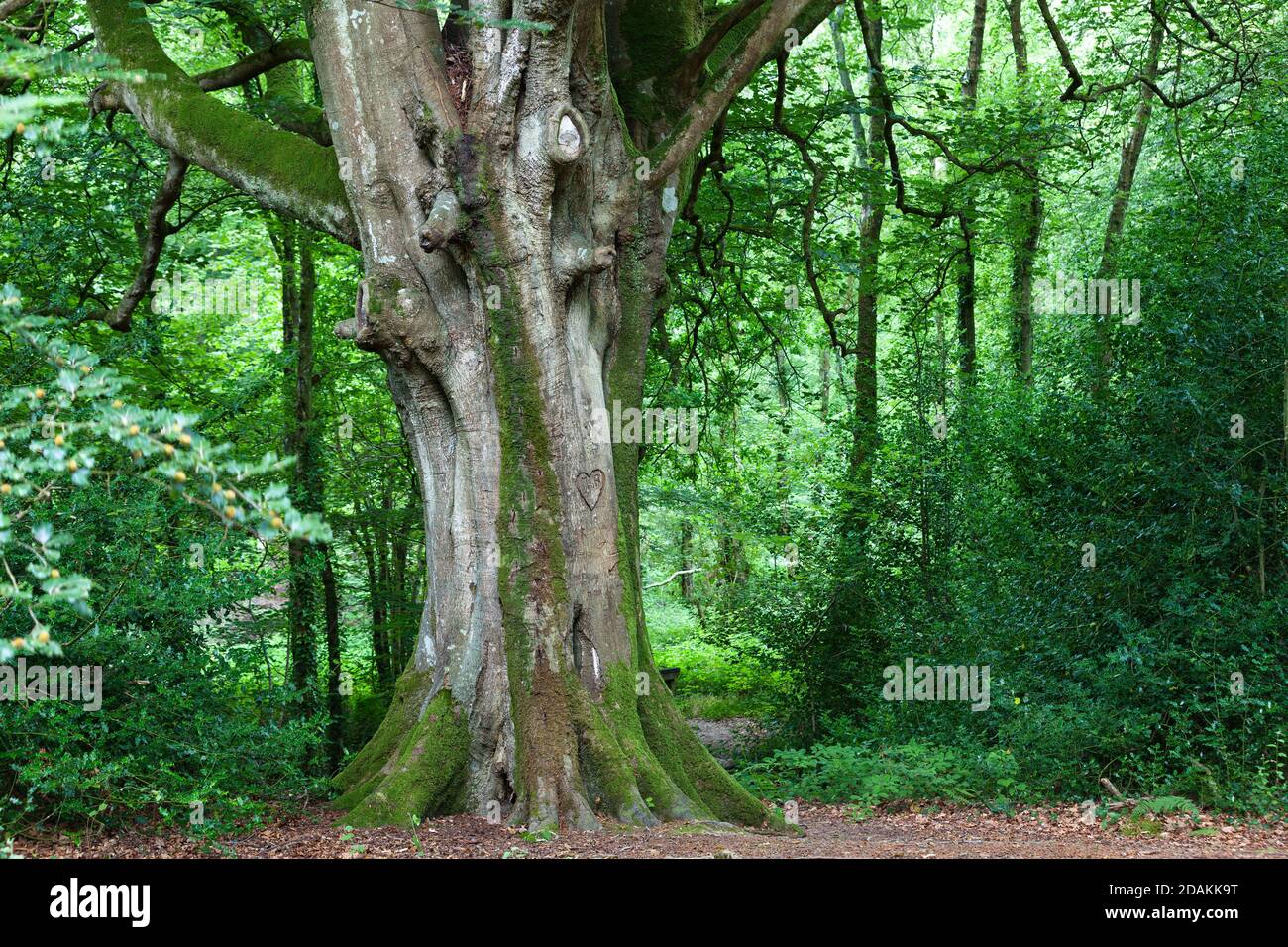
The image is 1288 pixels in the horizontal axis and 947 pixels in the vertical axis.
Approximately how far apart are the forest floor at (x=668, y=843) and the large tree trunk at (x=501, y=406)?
0.93ft

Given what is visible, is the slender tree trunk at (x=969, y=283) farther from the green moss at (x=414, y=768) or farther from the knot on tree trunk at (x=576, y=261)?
the green moss at (x=414, y=768)

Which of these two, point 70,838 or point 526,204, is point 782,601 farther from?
point 70,838

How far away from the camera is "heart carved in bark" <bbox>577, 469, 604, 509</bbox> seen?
6.80 metres

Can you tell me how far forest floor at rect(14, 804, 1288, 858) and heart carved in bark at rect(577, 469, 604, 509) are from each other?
193 cm

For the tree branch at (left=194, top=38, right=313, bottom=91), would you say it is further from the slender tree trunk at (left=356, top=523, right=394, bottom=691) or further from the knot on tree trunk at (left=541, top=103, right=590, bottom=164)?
the slender tree trunk at (left=356, top=523, right=394, bottom=691)

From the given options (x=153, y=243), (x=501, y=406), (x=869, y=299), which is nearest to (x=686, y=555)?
(x=869, y=299)

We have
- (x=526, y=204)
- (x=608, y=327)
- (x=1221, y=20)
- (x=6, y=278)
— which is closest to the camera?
(x=526, y=204)

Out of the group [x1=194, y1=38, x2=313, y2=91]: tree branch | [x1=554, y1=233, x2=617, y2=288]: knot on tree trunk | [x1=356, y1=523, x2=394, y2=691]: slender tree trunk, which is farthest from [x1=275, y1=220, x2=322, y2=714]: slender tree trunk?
[x1=554, y1=233, x2=617, y2=288]: knot on tree trunk

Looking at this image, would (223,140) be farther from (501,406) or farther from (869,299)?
(869,299)

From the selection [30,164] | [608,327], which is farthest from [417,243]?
[30,164]

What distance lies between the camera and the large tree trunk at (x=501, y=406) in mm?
6477

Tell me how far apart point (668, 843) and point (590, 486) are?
6.99 ft

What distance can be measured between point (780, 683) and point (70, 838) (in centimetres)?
848

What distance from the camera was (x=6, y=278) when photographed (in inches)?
377
